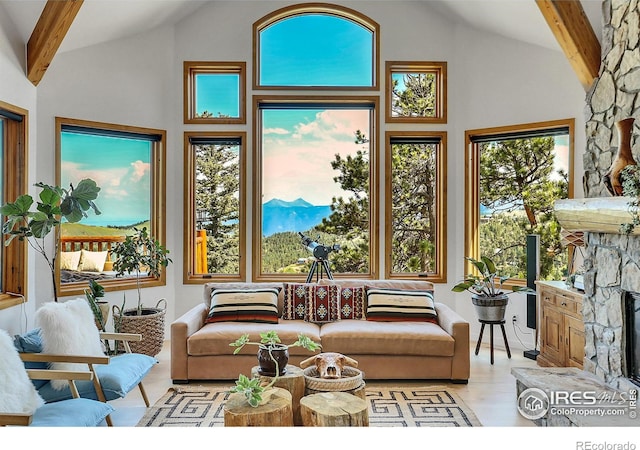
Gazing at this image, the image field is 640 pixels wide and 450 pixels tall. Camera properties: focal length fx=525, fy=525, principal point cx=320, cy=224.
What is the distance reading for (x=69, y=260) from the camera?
5.30 meters

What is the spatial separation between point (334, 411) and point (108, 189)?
3.98 m

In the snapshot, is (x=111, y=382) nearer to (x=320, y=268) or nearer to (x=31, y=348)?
(x=31, y=348)

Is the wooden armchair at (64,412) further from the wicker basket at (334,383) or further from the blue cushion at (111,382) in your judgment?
the wicker basket at (334,383)

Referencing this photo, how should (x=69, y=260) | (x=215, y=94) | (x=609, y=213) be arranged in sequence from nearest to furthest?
(x=609, y=213) → (x=69, y=260) → (x=215, y=94)

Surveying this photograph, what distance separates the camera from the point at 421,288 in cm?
508

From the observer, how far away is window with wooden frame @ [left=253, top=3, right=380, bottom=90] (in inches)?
235

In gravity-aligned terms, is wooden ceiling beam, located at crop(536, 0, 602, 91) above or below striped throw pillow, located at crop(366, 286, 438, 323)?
above

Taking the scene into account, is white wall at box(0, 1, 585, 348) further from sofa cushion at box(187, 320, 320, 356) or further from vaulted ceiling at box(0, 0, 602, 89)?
sofa cushion at box(187, 320, 320, 356)

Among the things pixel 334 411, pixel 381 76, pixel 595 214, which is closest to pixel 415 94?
pixel 381 76

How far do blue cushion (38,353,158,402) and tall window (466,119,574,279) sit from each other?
3817 mm

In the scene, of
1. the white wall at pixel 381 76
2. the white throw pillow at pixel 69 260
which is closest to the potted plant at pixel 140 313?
the white throw pillow at pixel 69 260

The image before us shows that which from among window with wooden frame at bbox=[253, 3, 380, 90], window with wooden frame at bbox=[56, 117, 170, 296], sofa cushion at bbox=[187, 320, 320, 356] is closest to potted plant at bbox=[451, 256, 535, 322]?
sofa cushion at bbox=[187, 320, 320, 356]

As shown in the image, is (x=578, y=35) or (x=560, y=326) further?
(x=560, y=326)

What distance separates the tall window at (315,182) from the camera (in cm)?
605
